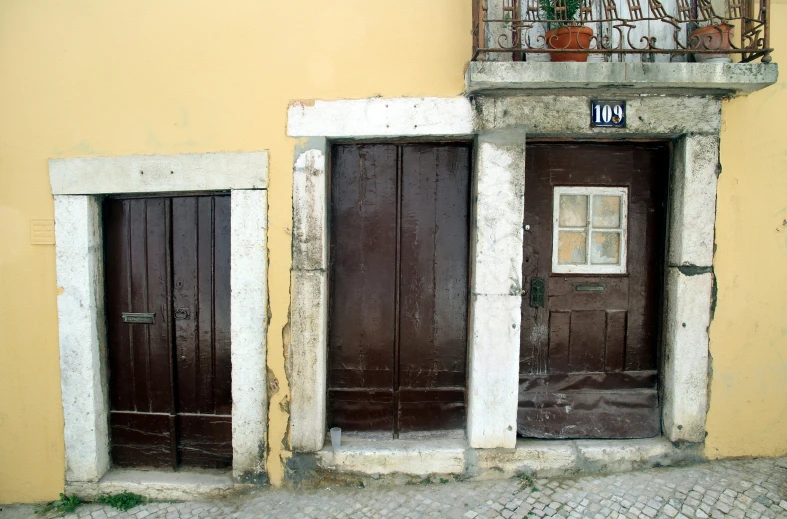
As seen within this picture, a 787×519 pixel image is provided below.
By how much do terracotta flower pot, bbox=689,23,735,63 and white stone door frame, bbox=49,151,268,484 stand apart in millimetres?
3038

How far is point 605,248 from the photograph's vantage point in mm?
3447

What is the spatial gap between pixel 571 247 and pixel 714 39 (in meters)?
1.63

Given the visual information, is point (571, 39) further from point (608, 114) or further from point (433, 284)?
point (433, 284)

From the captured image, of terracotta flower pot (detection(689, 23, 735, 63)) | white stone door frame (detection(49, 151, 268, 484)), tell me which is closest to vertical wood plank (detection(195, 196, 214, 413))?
white stone door frame (detection(49, 151, 268, 484))

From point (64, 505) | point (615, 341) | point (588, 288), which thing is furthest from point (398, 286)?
point (64, 505)

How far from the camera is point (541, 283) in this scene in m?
3.41

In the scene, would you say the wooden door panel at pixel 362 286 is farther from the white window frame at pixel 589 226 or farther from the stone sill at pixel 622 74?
the white window frame at pixel 589 226

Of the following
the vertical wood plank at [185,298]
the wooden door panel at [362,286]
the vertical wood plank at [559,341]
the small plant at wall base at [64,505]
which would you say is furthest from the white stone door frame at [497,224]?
the small plant at wall base at [64,505]

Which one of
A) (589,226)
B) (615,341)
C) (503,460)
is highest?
(589,226)

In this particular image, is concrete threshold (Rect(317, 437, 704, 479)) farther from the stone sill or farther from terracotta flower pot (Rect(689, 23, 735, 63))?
terracotta flower pot (Rect(689, 23, 735, 63))

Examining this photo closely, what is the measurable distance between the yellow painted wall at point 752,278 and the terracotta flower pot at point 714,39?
335 millimetres

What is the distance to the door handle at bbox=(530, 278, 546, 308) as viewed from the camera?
341 centimetres

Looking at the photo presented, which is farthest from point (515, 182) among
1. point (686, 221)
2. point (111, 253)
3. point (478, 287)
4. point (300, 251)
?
point (111, 253)

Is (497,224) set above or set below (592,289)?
above
